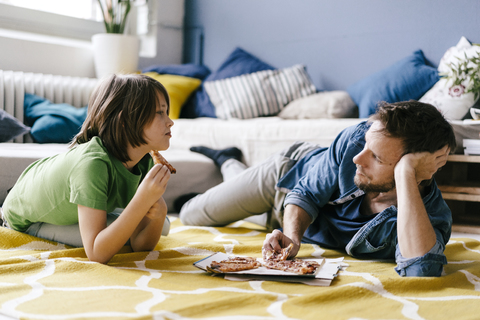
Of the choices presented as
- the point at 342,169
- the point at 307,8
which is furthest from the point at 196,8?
the point at 342,169

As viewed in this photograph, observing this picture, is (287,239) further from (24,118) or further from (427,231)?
(24,118)

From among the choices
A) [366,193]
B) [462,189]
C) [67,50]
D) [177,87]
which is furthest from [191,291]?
[67,50]

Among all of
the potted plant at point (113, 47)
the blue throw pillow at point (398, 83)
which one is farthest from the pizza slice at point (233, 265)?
the potted plant at point (113, 47)

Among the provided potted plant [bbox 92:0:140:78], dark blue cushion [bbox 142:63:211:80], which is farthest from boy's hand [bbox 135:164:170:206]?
dark blue cushion [bbox 142:63:211:80]

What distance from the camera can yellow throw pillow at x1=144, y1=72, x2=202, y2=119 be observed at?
11.0 feet

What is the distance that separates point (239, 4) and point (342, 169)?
2.71 m

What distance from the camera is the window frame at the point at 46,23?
3.21 m

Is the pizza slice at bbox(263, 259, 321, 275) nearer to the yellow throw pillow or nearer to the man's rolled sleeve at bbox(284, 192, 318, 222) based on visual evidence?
the man's rolled sleeve at bbox(284, 192, 318, 222)

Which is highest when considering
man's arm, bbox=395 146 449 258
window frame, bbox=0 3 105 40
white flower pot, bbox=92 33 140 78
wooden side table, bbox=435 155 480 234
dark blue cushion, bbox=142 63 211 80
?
window frame, bbox=0 3 105 40

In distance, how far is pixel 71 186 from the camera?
1.26 meters

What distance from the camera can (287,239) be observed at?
1.39 metres

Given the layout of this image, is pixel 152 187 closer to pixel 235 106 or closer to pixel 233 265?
pixel 233 265

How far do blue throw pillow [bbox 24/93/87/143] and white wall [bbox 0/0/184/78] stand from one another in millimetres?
472

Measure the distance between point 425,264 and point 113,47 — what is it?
2.90m
